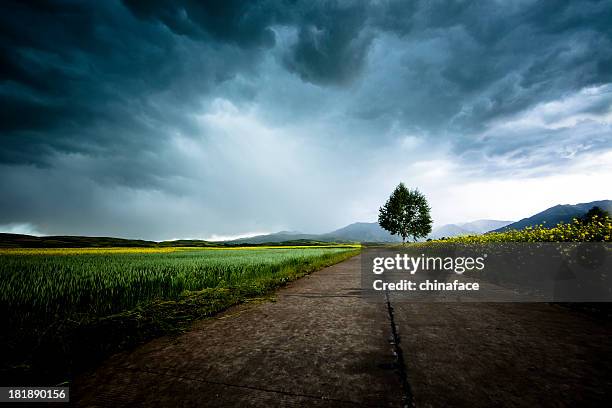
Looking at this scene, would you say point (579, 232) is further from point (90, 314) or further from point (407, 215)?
point (407, 215)

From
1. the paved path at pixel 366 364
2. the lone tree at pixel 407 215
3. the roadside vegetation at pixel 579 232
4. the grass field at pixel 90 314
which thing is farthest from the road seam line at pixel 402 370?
the lone tree at pixel 407 215

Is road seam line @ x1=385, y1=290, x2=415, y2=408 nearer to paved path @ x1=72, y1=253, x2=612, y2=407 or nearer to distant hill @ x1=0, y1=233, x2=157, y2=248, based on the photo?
paved path @ x1=72, y1=253, x2=612, y2=407

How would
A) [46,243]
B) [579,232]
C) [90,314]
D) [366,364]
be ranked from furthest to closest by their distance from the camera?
1. [46,243]
2. [579,232]
3. [90,314]
4. [366,364]

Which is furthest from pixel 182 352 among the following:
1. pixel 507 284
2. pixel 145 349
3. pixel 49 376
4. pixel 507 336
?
pixel 507 284

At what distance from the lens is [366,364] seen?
6.88ft

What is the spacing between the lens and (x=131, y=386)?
184 cm

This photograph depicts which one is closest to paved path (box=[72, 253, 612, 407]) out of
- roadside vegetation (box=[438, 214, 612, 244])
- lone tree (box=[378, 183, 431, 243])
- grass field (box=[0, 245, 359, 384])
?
grass field (box=[0, 245, 359, 384])

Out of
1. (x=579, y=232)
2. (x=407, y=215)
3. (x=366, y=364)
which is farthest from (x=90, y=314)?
(x=407, y=215)

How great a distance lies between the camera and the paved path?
1.66 meters

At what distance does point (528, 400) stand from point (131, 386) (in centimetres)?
256

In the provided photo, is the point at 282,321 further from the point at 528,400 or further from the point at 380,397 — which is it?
the point at 528,400

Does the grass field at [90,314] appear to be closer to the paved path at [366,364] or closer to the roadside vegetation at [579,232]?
the paved path at [366,364]

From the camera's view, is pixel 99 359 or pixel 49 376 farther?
pixel 99 359

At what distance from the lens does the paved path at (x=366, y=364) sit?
1657mm
